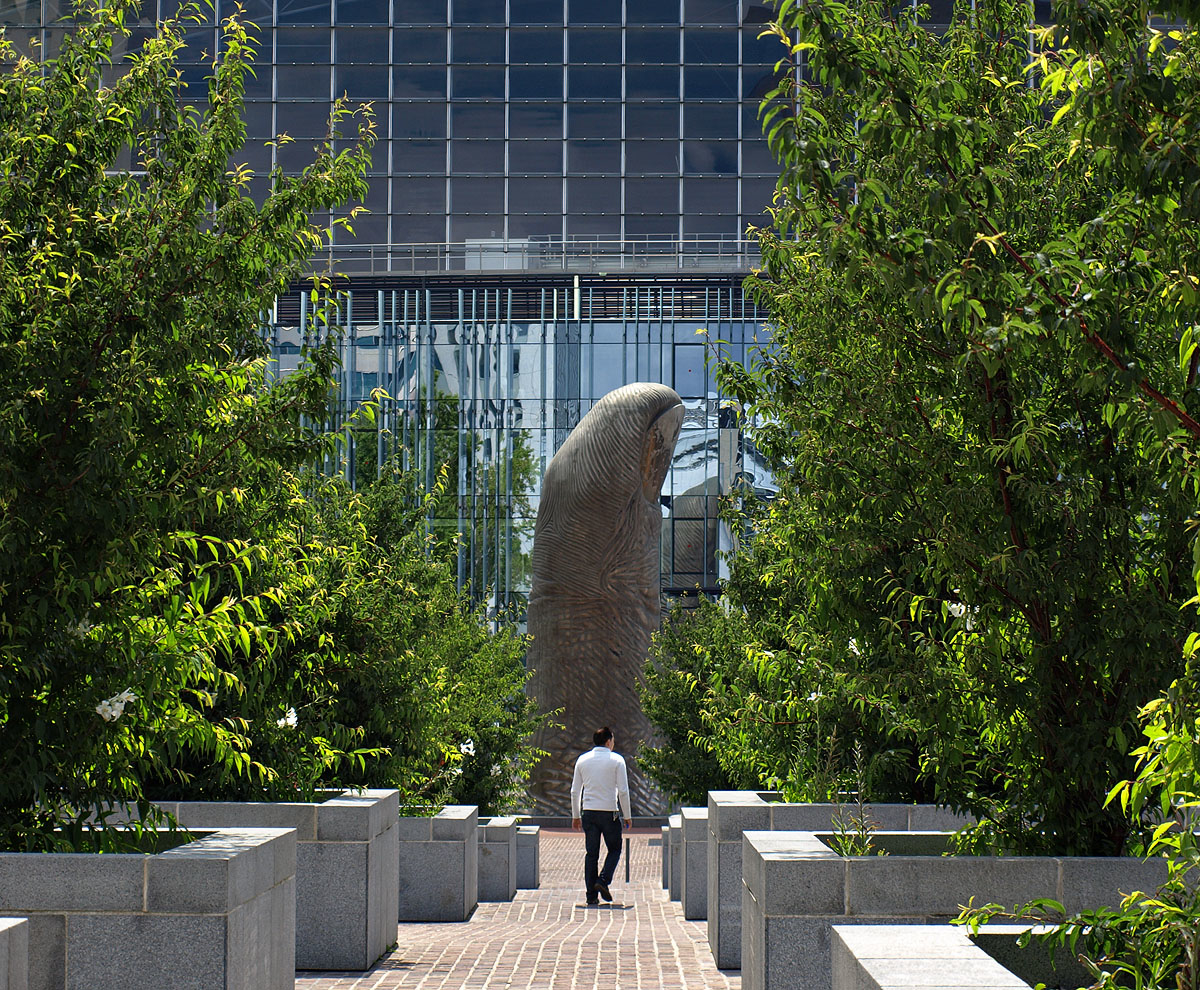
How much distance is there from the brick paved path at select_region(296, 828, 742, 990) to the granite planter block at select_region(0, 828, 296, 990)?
10.8 ft

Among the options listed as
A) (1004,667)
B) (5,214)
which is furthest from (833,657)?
(5,214)

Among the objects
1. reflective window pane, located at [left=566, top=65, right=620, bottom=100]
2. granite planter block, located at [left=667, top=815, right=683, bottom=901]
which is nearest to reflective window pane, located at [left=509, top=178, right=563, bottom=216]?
reflective window pane, located at [left=566, top=65, right=620, bottom=100]

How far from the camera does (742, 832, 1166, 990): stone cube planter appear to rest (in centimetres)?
620

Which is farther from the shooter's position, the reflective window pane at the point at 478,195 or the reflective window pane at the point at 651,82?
the reflective window pane at the point at 478,195

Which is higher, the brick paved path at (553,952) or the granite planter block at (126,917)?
the granite planter block at (126,917)

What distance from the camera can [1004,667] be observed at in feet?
21.4

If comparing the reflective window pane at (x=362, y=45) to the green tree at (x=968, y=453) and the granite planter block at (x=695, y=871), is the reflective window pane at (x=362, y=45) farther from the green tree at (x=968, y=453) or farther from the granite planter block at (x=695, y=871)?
the green tree at (x=968, y=453)

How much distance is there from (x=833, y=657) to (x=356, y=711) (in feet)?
20.6

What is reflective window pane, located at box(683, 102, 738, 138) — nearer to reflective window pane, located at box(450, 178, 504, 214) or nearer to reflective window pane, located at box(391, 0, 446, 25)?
reflective window pane, located at box(450, 178, 504, 214)

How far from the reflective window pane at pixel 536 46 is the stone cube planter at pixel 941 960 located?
47.1 metres

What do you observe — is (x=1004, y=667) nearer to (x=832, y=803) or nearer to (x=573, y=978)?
(x=832, y=803)

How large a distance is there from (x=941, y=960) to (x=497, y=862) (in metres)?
13.2

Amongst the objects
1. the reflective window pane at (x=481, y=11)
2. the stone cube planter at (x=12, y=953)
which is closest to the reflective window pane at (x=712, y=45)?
the reflective window pane at (x=481, y=11)

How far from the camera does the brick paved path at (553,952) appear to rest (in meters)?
9.59
